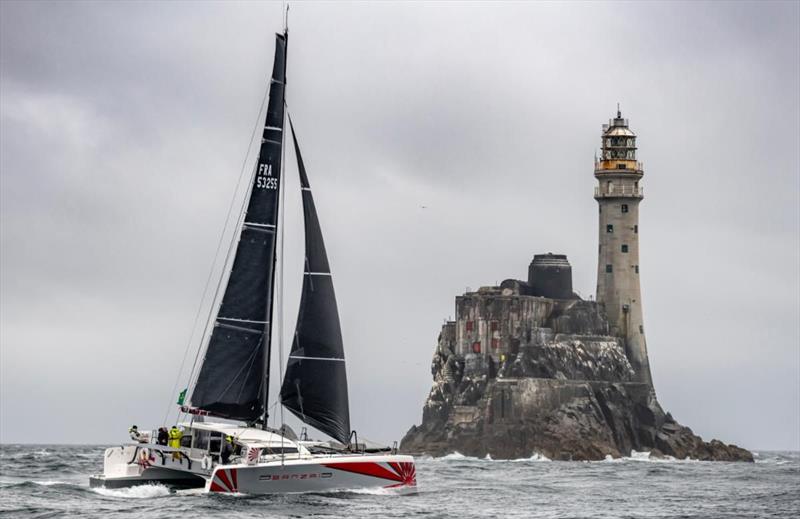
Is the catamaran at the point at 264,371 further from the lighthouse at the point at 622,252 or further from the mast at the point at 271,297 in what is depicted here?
the lighthouse at the point at 622,252

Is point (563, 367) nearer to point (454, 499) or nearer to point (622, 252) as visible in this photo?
point (622, 252)

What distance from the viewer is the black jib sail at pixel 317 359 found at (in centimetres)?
3612

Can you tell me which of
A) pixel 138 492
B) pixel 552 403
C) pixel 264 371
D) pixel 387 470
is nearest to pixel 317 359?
pixel 264 371

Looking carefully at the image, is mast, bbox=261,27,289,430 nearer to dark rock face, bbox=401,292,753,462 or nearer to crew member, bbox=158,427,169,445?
crew member, bbox=158,427,169,445

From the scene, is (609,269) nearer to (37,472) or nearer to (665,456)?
(665,456)

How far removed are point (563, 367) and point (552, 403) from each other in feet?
10.2

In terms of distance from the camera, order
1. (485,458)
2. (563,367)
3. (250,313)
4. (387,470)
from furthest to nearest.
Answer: (563,367)
(485,458)
(250,313)
(387,470)

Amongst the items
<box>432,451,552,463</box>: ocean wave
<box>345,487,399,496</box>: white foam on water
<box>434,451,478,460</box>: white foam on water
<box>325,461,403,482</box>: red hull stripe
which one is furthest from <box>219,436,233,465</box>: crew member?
<box>434,451,478,460</box>: white foam on water

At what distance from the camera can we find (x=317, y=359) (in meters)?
36.2

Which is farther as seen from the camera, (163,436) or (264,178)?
(264,178)

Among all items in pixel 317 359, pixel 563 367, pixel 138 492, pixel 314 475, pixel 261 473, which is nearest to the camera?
pixel 261 473

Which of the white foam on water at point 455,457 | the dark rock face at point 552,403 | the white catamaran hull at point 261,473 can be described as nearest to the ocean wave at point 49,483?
the white catamaran hull at point 261,473

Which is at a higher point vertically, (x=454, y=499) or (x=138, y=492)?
(x=454, y=499)

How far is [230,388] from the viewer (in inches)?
1415
